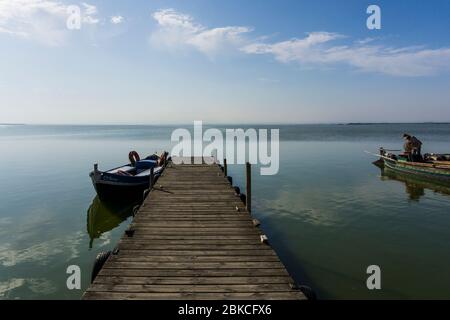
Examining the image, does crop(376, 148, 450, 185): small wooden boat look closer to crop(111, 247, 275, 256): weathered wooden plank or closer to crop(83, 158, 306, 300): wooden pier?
crop(83, 158, 306, 300): wooden pier

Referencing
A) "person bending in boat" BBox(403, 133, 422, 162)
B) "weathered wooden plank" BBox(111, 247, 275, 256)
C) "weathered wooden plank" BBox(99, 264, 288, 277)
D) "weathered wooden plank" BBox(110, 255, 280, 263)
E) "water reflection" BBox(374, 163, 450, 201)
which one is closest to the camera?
"weathered wooden plank" BBox(99, 264, 288, 277)

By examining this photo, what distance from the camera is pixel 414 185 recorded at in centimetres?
2377

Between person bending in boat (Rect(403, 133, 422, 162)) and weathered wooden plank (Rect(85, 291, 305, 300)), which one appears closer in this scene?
weathered wooden plank (Rect(85, 291, 305, 300))

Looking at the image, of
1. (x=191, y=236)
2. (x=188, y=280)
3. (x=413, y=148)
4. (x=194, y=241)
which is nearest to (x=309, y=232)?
(x=191, y=236)

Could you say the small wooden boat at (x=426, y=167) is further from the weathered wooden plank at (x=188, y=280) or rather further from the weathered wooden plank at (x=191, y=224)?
the weathered wooden plank at (x=188, y=280)

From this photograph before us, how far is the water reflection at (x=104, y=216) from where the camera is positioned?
1533 cm

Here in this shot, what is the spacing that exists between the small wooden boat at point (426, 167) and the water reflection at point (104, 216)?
22.4m

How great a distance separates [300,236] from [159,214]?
6140mm

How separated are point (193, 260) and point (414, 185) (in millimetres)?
22134

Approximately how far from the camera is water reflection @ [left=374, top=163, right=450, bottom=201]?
828 inches

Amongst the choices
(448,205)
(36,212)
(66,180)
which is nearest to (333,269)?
(448,205)

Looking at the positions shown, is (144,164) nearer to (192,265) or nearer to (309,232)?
(309,232)

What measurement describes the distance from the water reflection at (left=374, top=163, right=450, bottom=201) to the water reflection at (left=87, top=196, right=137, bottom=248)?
58.5ft

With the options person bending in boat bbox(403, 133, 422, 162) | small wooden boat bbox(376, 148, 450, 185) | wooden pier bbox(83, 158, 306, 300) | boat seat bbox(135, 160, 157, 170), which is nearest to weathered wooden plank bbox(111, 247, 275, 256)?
wooden pier bbox(83, 158, 306, 300)
